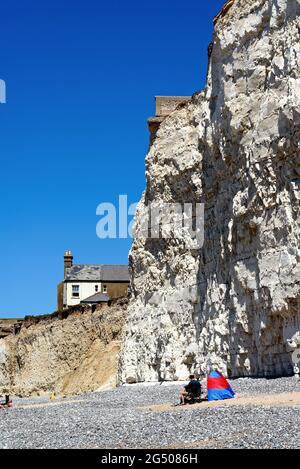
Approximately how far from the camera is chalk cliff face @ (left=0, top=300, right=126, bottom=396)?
4609 cm

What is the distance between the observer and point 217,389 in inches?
723

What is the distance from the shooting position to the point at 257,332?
2545cm

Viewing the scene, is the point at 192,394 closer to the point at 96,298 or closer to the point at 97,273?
the point at 96,298

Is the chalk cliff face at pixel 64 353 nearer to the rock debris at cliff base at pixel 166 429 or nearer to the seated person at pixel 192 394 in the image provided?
the seated person at pixel 192 394

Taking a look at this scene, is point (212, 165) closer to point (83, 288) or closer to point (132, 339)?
point (132, 339)

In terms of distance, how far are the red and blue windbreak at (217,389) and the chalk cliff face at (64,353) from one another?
23011 mm

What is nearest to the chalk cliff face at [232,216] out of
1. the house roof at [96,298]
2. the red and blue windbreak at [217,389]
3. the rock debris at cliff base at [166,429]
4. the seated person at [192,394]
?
the red and blue windbreak at [217,389]

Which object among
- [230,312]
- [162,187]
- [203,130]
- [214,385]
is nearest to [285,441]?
[214,385]

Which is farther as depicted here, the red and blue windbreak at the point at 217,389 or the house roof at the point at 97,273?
the house roof at the point at 97,273

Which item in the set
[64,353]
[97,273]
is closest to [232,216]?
[64,353]

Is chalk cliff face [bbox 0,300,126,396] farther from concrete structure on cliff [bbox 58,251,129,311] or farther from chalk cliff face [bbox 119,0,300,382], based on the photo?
chalk cliff face [bbox 119,0,300,382]

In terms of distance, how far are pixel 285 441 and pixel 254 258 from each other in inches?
614

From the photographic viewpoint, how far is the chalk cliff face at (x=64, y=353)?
1815 inches
